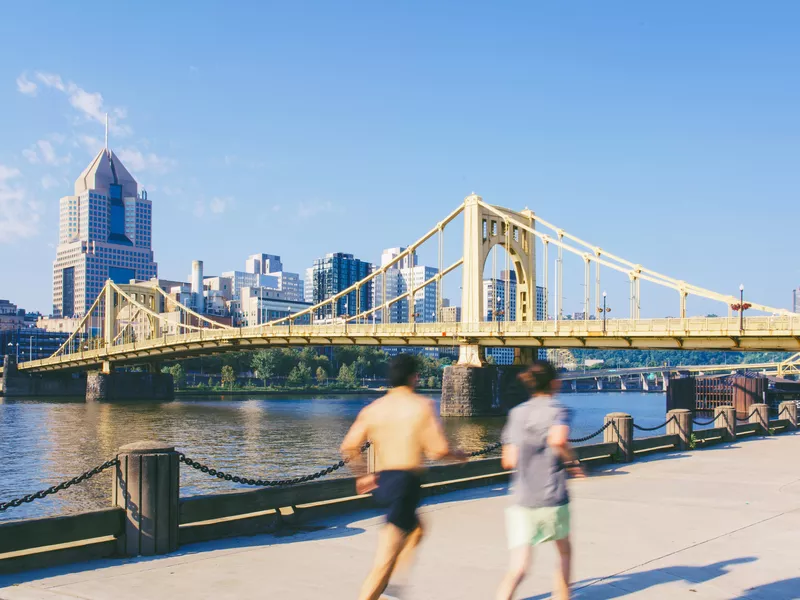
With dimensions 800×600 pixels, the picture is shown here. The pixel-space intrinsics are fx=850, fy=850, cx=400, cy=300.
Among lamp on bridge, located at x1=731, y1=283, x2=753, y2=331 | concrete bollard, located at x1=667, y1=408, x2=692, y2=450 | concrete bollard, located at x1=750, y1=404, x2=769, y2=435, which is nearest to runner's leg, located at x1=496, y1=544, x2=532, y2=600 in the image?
concrete bollard, located at x1=667, y1=408, x2=692, y2=450

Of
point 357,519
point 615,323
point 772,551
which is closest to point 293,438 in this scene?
point 615,323

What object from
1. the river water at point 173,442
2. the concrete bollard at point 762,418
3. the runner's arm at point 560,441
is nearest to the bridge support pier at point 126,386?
the river water at point 173,442

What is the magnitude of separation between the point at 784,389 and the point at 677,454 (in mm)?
60967

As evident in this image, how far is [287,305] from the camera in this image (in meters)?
194

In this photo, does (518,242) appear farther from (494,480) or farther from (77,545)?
(77,545)

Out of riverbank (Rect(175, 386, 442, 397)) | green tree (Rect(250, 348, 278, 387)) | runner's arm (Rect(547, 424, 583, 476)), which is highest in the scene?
runner's arm (Rect(547, 424, 583, 476))

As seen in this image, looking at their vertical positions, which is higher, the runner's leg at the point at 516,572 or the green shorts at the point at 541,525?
the green shorts at the point at 541,525

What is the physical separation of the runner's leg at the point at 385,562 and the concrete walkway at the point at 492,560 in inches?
37.1

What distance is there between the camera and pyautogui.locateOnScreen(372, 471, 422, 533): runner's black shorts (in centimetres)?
631

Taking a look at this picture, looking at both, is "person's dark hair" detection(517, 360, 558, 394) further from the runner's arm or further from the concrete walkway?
the concrete walkway

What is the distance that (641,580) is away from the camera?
309 inches

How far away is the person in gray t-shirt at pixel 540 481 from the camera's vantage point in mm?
6527

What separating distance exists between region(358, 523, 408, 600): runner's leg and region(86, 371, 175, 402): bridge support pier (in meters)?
82.1

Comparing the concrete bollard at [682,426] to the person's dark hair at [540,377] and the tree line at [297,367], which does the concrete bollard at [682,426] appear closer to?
the person's dark hair at [540,377]
